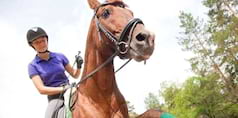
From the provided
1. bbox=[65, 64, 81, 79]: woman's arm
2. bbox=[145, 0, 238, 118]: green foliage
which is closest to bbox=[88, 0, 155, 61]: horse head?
bbox=[65, 64, 81, 79]: woman's arm

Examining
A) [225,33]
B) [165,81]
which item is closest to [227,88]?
[225,33]

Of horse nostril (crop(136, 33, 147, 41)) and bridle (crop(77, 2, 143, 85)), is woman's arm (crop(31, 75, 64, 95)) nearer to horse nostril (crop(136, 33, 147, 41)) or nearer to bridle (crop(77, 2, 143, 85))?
bridle (crop(77, 2, 143, 85))

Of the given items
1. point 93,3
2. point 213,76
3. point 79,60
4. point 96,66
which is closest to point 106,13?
point 93,3

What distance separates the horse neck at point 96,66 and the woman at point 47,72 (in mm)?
665

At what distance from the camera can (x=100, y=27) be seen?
507cm

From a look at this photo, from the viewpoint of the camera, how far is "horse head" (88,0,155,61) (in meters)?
4.34

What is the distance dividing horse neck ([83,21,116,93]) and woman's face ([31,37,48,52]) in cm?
113

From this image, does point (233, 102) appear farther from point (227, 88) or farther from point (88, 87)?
point (88, 87)

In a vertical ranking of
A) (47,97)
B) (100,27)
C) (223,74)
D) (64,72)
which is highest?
(100,27)

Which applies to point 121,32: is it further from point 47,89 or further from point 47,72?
point 47,72

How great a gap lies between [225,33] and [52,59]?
4010cm

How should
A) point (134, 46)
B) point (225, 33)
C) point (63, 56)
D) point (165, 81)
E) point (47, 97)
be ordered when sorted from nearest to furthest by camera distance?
1. point (134, 46)
2. point (47, 97)
3. point (63, 56)
4. point (225, 33)
5. point (165, 81)

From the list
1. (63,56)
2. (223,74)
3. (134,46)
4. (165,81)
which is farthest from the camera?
(165,81)

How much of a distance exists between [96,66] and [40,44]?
148 cm
